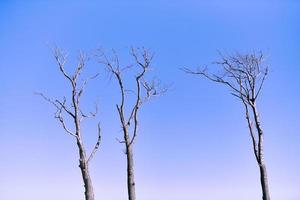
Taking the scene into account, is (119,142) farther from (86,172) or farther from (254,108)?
(254,108)

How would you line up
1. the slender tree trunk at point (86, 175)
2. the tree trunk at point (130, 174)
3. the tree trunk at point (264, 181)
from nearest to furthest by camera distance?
the slender tree trunk at point (86, 175)
the tree trunk at point (264, 181)
the tree trunk at point (130, 174)

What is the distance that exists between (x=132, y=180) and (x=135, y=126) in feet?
7.34

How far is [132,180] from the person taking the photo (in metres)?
17.8

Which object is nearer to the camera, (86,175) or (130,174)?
(86,175)

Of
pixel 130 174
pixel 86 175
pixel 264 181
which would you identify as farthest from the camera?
pixel 130 174

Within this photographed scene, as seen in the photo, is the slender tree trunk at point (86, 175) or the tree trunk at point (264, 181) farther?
the tree trunk at point (264, 181)

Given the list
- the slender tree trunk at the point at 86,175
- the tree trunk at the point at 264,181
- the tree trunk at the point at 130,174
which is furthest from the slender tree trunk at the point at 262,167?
the slender tree trunk at the point at 86,175

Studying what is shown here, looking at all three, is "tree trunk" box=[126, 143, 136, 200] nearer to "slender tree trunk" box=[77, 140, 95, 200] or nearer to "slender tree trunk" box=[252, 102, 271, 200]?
"slender tree trunk" box=[77, 140, 95, 200]

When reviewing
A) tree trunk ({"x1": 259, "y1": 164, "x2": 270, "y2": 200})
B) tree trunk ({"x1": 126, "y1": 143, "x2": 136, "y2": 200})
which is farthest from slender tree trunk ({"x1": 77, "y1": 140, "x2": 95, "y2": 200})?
tree trunk ({"x1": 259, "y1": 164, "x2": 270, "y2": 200})

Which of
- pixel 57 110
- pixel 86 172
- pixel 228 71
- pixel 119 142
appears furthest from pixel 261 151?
pixel 57 110

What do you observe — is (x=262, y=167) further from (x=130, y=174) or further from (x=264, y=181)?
(x=130, y=174)

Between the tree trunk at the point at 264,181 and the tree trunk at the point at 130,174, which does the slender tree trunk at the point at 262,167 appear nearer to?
the tree trunk at the point at 264,181

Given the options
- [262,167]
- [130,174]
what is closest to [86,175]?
[130,174]

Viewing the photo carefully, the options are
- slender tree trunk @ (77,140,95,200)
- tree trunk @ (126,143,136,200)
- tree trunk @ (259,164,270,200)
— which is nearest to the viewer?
slender tree trunk @ (77,140,95,200)
